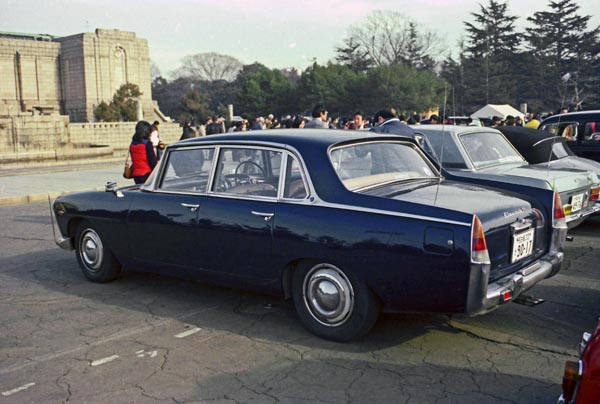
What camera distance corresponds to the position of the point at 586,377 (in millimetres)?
2457

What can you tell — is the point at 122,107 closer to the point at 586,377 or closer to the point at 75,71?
the point at 75,71

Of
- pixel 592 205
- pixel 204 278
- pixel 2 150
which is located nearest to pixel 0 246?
pixel 204 278

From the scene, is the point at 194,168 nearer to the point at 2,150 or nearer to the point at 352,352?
the point at 352,352

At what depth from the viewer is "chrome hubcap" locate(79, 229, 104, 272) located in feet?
20.5

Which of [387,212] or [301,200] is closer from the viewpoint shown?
[387,212]

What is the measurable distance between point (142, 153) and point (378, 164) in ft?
16.6

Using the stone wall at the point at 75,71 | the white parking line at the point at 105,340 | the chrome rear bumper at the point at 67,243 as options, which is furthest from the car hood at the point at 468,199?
the stone wall at the point at 75,71

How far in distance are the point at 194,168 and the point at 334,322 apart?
200 centimetres

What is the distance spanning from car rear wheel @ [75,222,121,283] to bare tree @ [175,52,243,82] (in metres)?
108

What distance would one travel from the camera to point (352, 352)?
4363 millimetres

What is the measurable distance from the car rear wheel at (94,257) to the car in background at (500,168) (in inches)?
144

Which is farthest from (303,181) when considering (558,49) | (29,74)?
(29,74)

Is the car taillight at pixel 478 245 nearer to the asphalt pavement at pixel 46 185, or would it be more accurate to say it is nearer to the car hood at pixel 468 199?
the car hood at pixel 468 199

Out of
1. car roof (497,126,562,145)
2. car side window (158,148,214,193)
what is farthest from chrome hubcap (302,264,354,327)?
car roof (497,126,562,145)
